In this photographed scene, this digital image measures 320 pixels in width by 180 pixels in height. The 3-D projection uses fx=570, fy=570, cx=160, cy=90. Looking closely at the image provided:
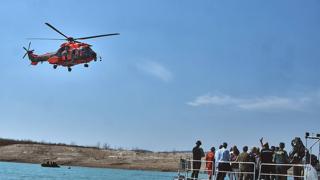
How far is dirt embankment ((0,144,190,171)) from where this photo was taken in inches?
4956

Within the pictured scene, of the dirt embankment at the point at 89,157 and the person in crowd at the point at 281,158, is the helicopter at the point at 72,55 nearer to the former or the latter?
the person in crowd at the point at 281,158

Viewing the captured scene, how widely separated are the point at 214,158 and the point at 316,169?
4.73m

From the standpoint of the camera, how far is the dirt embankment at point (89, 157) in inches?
4956

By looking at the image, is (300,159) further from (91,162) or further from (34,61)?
(91,162)

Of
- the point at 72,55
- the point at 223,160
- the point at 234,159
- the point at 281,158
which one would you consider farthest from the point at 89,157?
the point at 281,158

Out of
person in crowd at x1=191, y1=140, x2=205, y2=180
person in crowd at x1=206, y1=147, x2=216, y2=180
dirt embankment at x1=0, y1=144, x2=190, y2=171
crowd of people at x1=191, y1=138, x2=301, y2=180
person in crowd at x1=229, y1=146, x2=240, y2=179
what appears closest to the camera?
crowd of people at x1=191, y1=138, x2=301, y2=180

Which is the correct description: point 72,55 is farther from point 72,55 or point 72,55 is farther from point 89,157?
point 89,157

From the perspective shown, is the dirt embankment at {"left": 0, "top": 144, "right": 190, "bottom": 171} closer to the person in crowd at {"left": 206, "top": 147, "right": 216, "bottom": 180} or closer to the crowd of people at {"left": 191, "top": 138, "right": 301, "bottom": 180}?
the person in crowd at {"left": 206, "top": 147, "right": 216, "bottom": 180}

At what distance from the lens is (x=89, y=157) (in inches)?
5310

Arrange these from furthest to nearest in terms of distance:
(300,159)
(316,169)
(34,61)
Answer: (34,61) < (300,159) < (316,169)

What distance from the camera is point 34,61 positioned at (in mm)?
51969

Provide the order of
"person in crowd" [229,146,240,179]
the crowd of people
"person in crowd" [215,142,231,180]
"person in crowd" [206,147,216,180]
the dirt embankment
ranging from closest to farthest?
the crowd of people < "person in crowd" [229,146,240,179] < "person in crowd" [215,142,231,180] < "person in crowd" [206,147,216,180] < the dirt embankment

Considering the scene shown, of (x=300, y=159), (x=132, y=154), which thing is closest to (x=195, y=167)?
(x=300, y=159)

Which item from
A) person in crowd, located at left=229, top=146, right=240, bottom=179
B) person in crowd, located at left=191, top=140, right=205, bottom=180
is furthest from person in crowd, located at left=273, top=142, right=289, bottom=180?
person in crowd, located at left=191, top=140, right=205, bottom=180
